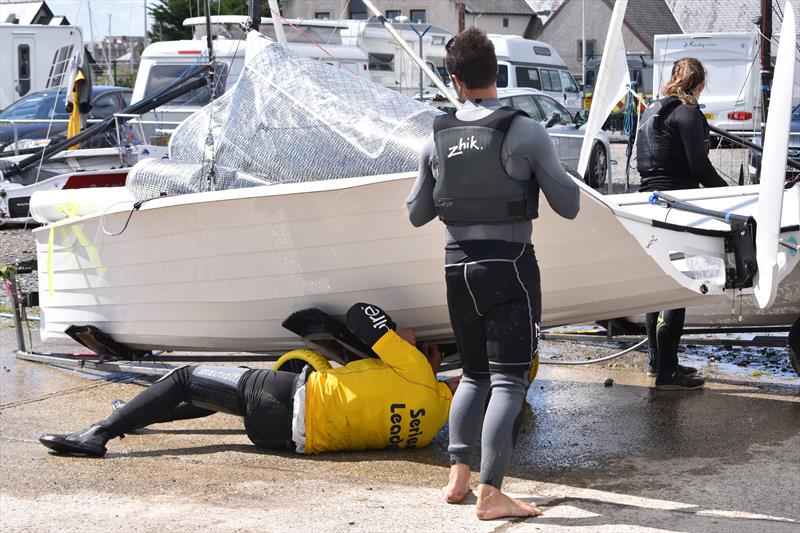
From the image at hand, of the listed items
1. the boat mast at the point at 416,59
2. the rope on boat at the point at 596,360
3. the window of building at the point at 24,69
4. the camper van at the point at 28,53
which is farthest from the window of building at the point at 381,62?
the boat mast at the point at 416,59

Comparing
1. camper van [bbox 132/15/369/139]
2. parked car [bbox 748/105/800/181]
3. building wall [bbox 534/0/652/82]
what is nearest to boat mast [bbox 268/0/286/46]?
parked car [bbox 748/105/800/181]

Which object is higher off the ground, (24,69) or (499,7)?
(499,7)

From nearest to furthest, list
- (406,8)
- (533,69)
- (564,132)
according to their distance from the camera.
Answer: (564,132) → (533,69) → (406,8)

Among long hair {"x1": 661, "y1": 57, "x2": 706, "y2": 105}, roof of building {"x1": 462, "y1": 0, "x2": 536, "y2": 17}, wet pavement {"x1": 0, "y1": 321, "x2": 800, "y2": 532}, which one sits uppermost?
roof of building {"x1": 462, "y1": 0, "x2": 536, "y2": 17}

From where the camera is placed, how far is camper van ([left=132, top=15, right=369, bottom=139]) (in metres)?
16.6

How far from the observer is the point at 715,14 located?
133 ft

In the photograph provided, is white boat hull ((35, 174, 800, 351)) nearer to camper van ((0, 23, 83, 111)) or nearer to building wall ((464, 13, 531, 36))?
camper van ((0, 23, 83, 111))

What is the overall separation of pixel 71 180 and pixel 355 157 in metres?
8.00

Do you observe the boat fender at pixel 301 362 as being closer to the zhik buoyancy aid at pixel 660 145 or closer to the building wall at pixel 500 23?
the zhik buoyancy aid at pixel 660 145

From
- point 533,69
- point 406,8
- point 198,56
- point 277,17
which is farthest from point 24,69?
point 406,8

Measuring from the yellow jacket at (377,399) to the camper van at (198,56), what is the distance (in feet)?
36.0

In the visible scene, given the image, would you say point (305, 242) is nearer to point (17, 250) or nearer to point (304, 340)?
point (304, 340)

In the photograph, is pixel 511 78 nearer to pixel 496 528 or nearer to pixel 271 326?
pixel 271 326

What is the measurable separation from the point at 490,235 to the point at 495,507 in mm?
1020
